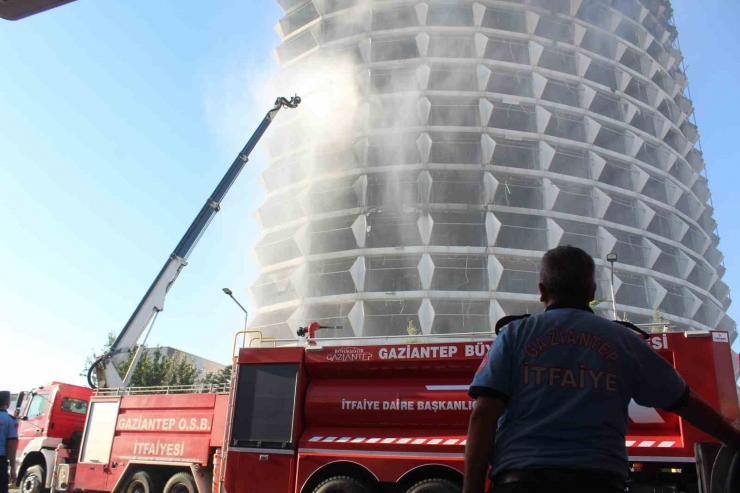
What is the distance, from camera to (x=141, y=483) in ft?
34.8

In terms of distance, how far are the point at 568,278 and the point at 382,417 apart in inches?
244

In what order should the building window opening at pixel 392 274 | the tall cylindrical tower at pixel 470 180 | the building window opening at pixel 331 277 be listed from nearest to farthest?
the building window opening at pixel 392 274, the tall cylindrical tower at pixel 470 180, the building window opening at pixel 331 277

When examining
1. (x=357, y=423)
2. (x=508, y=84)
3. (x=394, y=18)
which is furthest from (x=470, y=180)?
(x=357, y=423)

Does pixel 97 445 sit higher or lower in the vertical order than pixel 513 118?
lower

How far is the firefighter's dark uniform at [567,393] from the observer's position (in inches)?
80.8

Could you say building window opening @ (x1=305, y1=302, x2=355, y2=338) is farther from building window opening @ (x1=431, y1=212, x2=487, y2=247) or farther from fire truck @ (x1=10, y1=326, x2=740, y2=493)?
fire truck @ (x1=10, y1=326, x2=740, y2=493)

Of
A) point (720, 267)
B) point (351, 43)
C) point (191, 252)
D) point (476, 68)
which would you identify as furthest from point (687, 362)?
point (720, 267)

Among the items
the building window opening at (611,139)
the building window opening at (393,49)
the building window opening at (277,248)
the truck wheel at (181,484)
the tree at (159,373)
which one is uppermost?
the building window opening at (393,49)

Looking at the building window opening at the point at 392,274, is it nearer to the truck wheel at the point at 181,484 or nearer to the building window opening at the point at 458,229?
the building window opening at the point at 458,229

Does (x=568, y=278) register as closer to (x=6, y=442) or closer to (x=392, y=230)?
(x=6, y=442)

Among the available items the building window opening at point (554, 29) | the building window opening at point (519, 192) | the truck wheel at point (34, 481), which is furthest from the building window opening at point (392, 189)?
the truck wheel at point (34, 481)

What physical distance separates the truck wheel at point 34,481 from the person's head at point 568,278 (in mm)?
14165

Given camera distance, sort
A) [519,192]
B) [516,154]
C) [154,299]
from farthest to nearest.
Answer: [516,154] → [519,192] → [154,299]

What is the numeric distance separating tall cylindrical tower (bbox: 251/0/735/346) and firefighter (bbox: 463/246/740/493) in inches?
1374
